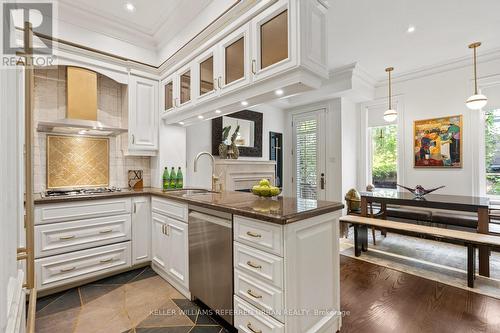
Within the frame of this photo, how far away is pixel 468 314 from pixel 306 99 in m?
3.97

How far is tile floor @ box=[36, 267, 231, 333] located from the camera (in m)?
1.82

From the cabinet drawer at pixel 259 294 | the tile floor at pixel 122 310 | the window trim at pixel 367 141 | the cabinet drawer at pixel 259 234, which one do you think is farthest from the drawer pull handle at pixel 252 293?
the window trim at pixel 367 141

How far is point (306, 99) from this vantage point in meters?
4.90

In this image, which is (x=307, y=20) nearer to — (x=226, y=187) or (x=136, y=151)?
(x=136, y=151)

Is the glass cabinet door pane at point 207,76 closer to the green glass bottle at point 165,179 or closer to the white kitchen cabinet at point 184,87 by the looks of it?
the white kitchen cabinet at point 184,87

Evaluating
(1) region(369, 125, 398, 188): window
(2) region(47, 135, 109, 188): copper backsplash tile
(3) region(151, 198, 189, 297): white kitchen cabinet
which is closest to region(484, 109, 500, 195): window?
(1) region(369, 125, 398, 188): window

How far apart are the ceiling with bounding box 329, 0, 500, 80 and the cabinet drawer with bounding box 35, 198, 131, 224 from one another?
10.6 ft

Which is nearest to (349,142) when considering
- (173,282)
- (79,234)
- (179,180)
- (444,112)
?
(444,112)

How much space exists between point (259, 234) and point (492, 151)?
176 inches

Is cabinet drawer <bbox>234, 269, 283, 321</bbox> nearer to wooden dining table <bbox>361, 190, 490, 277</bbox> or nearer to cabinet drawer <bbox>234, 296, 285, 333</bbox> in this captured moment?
cabinet drawer <bbox>234, 296, 285, 333</bbox>

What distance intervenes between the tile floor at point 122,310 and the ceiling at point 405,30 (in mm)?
3410

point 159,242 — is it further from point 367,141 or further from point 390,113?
point 367,141

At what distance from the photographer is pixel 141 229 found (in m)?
2.79

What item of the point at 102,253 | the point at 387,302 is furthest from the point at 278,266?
the point at 102,253
